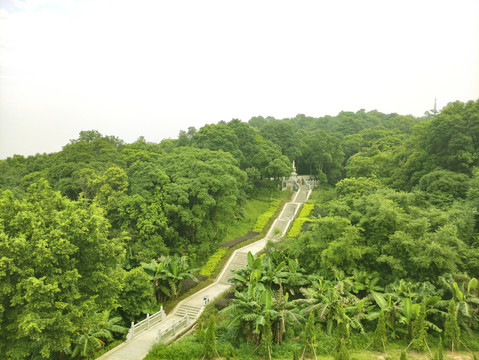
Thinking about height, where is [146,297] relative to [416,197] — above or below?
below

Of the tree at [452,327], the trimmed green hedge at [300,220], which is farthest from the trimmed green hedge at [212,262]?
the tree at [452,327]

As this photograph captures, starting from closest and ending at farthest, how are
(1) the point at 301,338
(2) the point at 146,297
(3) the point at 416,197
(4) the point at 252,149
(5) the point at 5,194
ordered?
1. (5) the point at 5,194
2. (1) the point at 301,338
3. (2) the point at 146,297
4. (3) the point at 416,197
5. (4) the point at 252,149

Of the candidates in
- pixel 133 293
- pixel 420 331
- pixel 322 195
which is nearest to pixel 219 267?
pixel 133 293

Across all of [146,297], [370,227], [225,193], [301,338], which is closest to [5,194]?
[146,297]

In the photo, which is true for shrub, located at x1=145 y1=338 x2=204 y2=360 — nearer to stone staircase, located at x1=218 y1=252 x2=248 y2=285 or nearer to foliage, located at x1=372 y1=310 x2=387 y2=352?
foliage, located at x1=372 y1=310 x2=387 y2=352

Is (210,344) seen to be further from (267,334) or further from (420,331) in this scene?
(420,331)

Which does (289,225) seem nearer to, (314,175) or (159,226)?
(159,226)

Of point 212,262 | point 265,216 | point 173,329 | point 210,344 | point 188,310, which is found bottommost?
point 188,310
